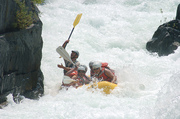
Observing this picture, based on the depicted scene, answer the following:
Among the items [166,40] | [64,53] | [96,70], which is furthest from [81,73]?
[166,40]

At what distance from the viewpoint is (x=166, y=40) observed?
10.8 meters

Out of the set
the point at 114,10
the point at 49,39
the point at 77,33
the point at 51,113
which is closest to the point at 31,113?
the point at 51,113

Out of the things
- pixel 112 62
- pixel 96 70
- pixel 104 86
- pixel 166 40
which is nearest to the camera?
pixel 104 86

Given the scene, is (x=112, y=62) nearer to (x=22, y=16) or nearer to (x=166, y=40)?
(x=166, y=40)

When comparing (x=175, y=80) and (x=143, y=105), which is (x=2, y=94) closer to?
(x=143, y=105)

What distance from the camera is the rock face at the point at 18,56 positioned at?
4926 mm

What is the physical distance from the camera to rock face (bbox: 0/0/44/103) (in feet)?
16.2

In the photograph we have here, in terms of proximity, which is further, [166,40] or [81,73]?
[166,40]

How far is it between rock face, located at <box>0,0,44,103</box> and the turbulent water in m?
0.28

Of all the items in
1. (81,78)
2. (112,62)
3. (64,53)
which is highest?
(64,53)

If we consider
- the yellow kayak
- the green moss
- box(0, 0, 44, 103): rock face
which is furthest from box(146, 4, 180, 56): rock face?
the green moss

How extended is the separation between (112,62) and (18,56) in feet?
16.1

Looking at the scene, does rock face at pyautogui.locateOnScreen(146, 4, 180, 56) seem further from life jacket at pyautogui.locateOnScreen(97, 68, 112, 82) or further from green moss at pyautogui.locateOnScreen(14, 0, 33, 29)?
green moss at pyautogui.locateOnScreen(14, 0, 33, 29)

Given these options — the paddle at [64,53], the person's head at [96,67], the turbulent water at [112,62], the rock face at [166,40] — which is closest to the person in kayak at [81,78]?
the person's head at [96,67]
